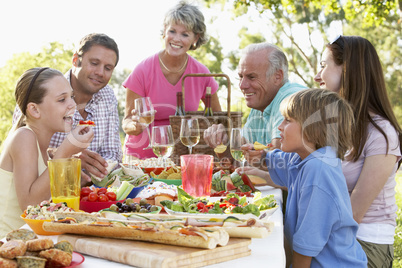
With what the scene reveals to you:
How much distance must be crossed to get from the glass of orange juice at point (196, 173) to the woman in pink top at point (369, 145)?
88cm

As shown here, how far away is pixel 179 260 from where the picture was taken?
141 centimetres

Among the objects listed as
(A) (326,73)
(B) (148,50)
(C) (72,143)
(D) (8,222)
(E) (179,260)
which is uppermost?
(B) (148,50)

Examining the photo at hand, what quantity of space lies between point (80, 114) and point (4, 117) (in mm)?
18309

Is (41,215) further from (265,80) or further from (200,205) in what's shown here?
(265,80)

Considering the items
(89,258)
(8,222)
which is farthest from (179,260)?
(8,222)

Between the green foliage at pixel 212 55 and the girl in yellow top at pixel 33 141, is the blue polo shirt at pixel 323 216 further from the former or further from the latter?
the green foliage at pixel 212 55

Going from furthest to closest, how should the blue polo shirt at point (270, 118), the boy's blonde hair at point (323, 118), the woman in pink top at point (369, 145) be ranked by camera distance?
the blue polo shirt at point (270, 118)
the woman in pink top at point (369, 145)
the boy's blonde hair at point (323, 118)

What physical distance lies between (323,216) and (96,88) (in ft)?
8.05

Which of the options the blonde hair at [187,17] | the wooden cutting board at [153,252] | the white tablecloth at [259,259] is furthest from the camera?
the blonde hair at [187,17]

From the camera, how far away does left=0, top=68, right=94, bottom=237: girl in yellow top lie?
250 centimetres

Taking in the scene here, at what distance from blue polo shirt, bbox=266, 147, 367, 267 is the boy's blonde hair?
0.22 feet

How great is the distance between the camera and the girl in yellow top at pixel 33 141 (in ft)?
8.19

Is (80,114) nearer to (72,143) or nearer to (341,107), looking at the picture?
(72,143)

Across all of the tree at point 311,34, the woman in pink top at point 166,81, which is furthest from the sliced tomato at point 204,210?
the tree at point 311,34
